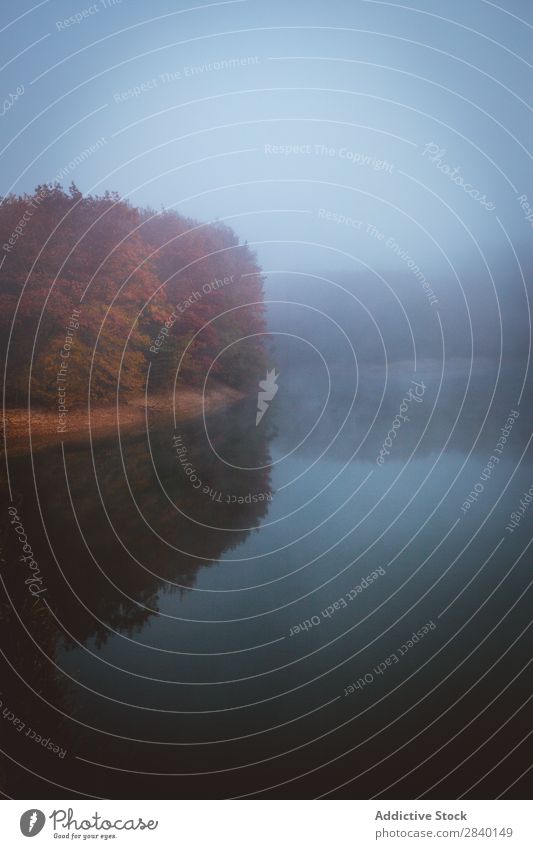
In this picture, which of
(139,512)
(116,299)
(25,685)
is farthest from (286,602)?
(116,299)

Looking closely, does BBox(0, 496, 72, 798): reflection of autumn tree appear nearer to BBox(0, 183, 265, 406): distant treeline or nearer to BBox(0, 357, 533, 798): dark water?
BBox(0, 357, 533, 798): dark water

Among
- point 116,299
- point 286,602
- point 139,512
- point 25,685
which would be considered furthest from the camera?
point 116,299

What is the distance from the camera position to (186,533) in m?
3.34

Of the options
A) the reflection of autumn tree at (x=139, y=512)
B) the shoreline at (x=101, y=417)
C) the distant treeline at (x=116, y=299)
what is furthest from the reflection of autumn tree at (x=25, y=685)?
the distant treeline at (x=116, y=299)

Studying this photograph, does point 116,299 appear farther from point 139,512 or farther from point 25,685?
point 25,685

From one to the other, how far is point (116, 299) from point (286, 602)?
176cm

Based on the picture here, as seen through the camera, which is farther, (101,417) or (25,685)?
(101,417)

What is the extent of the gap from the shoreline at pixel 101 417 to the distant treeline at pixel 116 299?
2.4 inches

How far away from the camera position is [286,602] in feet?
10.5

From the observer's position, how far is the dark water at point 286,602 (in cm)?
281

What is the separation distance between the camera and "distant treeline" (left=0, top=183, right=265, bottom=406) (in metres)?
3.42

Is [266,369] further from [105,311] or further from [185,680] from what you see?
[185,680]

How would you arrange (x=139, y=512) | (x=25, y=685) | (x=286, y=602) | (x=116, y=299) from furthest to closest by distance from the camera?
(x=116, y=299), (x=139, y=512), (x=286, y=602), (x=25, y=685)

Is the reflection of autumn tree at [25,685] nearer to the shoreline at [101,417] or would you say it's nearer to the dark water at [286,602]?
the dark water at [286,602]
